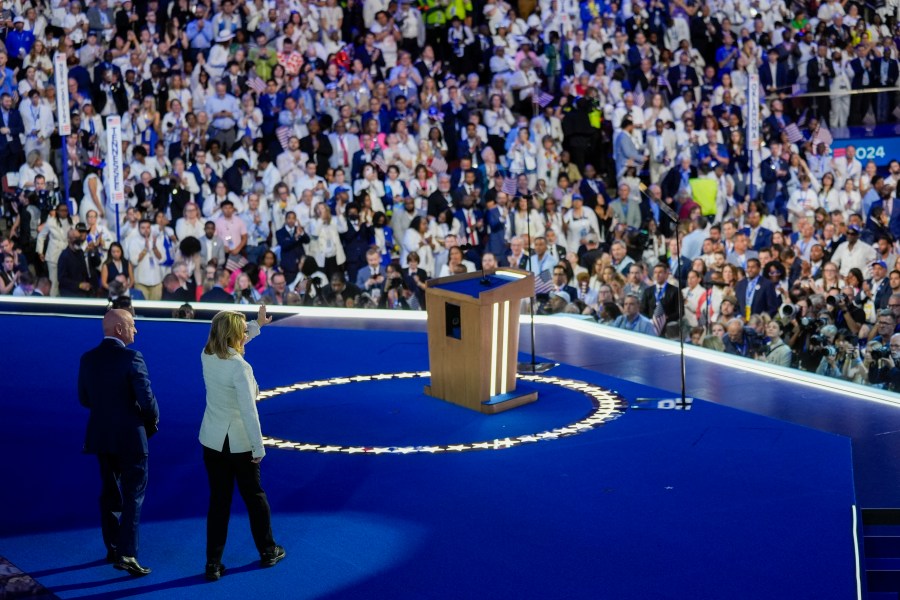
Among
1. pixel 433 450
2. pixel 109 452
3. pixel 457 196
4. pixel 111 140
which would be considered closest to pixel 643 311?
pixel 457 196

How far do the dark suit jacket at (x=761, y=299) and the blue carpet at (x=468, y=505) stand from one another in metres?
3.07

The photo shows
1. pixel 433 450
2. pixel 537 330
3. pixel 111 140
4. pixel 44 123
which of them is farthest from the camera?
pixel 44 123

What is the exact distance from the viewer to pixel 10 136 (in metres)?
16.7

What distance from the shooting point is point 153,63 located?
1733 centimetres

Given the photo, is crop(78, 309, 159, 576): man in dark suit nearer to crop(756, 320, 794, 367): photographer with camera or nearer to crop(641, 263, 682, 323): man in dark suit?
crop(756, 320, 794, 367): photographer with camera

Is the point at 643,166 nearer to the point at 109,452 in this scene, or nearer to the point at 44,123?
the point at 44,123

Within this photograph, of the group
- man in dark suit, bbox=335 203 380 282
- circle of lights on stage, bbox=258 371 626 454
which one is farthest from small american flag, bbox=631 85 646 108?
circle of lights on stage, bbox=258 371 626 454

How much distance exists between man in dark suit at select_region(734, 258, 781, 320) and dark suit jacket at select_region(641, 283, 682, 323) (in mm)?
579

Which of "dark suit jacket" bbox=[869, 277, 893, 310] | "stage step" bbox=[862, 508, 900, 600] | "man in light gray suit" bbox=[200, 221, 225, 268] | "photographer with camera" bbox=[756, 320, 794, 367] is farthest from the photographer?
"man in light gray suit" bbox=[200, 221, 225, 268]

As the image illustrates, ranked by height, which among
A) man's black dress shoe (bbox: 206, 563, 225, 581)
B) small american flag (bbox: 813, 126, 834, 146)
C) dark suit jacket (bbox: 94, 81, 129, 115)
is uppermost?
dark suit jacket (bbox: 94, 81, 129, 115)

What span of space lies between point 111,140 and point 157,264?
4.92 feet

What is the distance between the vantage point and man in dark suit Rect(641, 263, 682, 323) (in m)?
12.2

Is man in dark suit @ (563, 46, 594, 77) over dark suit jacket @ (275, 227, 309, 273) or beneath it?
over

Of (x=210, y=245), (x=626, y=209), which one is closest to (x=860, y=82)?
(x=626, y=209)
